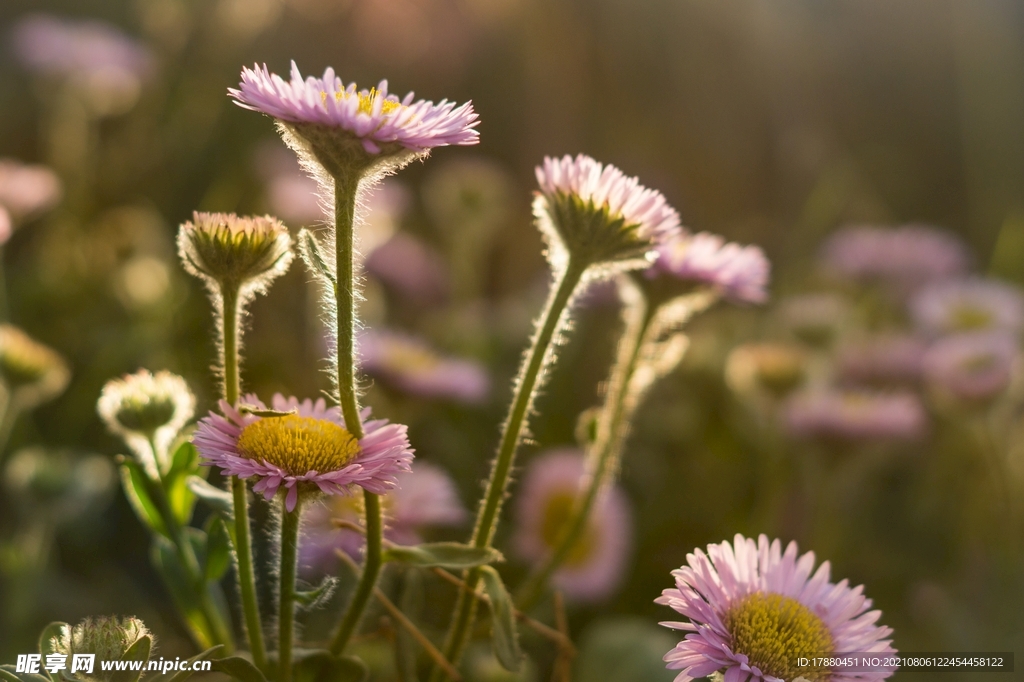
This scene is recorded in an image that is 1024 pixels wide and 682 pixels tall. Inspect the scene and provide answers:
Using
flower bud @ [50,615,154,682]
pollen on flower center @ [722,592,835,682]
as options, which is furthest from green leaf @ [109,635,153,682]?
pollen on flower center @ [722,592,835,682]

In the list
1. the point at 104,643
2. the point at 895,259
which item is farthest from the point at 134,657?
the point at 895,259

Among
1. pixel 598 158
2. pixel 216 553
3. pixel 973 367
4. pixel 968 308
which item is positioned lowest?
pixel 216 553

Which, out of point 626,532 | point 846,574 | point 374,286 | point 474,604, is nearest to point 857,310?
point 846,574

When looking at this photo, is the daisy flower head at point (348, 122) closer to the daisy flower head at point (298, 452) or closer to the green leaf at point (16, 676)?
the daisy flower head at point (298, 452)

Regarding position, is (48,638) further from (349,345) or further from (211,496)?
(349,345)

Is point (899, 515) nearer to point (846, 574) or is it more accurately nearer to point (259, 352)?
point (846, 574)

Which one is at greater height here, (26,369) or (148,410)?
(26,369)

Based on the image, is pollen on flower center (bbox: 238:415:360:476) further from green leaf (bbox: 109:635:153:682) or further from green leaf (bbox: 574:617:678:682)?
green leaf (bbox: 574:617:678:682)
